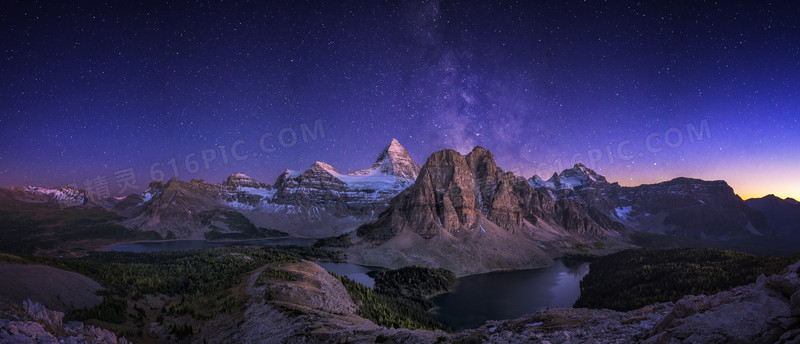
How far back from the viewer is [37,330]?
1510cm

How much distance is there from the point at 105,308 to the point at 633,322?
39.9 m

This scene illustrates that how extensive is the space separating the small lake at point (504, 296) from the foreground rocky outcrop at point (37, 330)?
196 ft

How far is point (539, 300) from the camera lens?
86062mm

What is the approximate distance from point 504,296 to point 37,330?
306 feet

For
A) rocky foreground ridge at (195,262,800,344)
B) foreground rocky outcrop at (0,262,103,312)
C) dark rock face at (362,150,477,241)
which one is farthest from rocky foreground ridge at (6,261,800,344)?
dark rock face at (362,150,477,241)

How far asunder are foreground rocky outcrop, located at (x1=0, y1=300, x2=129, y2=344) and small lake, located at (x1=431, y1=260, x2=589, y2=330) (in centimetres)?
5973

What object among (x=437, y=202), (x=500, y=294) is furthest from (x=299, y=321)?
(x=437, y=202)

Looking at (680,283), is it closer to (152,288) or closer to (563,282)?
(563,282)

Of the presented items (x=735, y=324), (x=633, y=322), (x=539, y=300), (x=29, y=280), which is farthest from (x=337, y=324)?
(x=539, y=300)

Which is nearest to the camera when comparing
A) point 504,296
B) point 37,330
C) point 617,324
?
point 617,324

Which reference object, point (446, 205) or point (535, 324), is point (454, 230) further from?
point (535, 324)

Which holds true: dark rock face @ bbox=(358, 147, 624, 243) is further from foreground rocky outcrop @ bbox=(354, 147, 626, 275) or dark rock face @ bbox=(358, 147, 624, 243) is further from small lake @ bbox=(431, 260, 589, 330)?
small lake @ bbox=(431, 260, 589, 330)

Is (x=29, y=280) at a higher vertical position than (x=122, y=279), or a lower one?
higher

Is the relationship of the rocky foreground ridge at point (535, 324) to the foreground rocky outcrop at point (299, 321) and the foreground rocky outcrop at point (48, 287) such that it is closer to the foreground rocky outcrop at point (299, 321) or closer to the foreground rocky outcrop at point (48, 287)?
the foreground rocky outcrop at point (299, 321)
